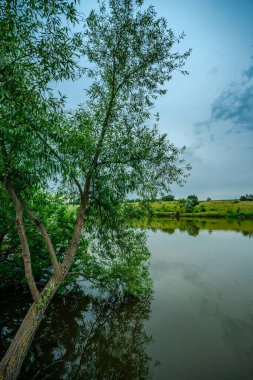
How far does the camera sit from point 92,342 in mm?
11648

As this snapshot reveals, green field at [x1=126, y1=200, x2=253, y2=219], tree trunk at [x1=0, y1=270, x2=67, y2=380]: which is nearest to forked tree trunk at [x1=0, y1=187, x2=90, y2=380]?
tree trunk at [x1=0, y1=270, x2=67, y2=380]

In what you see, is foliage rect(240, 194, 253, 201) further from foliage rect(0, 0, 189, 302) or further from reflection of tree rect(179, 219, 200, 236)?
foliage rect(0, 0, 189, 302)

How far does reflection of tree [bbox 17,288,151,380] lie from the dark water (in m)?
0.04

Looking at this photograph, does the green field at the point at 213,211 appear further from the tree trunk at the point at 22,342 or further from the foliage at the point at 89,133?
the tree trunk at the point at 22,342

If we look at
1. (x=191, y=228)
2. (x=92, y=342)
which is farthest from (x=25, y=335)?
(x=191, y=228)

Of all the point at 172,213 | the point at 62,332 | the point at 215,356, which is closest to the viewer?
the point at 215,356

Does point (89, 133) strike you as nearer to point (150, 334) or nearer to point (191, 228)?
point (150, 334)

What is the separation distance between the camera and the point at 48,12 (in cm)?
643

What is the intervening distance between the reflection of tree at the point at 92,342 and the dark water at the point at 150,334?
0.12 feet

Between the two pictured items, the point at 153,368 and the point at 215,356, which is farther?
the point at 215,356

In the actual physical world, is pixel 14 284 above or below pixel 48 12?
below

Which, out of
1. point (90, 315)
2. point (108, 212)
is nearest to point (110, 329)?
A: point (90, 315)

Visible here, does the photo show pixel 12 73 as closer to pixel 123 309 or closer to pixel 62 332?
pixel 62 332

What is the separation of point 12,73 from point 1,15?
127 cm
